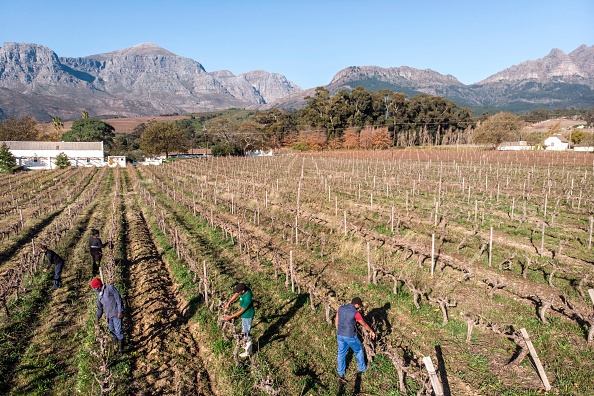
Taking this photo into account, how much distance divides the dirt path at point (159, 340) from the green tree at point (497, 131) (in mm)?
70647

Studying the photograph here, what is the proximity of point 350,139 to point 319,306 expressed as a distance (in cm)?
6860

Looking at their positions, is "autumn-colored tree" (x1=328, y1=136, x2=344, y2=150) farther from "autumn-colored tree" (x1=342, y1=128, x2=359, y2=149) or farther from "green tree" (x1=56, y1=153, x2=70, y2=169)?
"green tree" (x1=56, y1=153, x2=70, y2=169)

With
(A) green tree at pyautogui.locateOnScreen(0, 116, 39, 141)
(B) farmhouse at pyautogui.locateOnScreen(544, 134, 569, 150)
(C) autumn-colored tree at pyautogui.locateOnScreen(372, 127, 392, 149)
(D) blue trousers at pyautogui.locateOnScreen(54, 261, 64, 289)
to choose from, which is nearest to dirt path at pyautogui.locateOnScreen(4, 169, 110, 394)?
(D) blue trousers at pyautogui.locateOnScreen(54, 261, 64, 289)

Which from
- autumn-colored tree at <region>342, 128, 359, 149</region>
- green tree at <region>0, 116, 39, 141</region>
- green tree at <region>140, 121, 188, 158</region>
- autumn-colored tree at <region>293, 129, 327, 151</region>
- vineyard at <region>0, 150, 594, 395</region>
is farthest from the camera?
green tree at <region>0, 116, 39, 141</region>

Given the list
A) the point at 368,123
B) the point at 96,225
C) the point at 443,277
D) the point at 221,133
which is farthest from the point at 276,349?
the point at 221,133

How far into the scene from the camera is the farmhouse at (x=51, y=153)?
213 ft

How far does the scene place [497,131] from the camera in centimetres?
6900

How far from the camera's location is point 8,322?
9164mm

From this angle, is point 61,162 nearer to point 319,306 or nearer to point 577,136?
point 319,306

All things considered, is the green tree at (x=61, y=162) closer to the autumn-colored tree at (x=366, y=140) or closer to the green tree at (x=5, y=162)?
the green tree at (x=5, y=162)

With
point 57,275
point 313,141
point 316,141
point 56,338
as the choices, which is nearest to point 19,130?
point 313,141

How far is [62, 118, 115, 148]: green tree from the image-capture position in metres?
89.8

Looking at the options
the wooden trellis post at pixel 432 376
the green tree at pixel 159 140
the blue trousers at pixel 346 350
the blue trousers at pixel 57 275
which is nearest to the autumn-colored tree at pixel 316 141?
the green tree at pixel 159 140

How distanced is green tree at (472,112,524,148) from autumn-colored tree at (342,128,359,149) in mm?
23020
